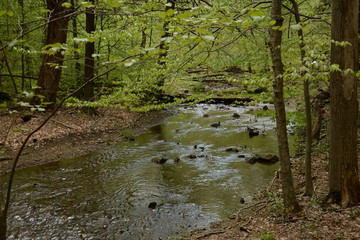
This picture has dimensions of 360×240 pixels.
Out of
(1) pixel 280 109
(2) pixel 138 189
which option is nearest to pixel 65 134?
(2) pixel 138 189

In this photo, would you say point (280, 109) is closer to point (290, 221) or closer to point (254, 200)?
point (290, 221)

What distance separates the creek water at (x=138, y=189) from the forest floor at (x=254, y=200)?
59cm

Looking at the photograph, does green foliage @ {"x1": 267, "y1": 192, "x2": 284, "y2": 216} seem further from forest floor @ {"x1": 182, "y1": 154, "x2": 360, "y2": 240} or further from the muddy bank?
the muddy bank

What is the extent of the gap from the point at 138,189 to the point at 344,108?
20.7 ft

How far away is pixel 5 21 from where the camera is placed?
47.9ft

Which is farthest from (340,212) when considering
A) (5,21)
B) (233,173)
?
(5,21)

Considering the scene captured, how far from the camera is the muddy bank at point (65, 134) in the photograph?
37.4ft

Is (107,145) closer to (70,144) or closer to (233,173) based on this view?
(70,144)

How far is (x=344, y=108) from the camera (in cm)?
523

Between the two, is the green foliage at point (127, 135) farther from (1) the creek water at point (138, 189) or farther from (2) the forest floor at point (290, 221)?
(2) the forest floor at point (290, 221)

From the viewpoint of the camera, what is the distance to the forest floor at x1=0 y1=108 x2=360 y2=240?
16.4 ft

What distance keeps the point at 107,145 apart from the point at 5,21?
28.6 feet

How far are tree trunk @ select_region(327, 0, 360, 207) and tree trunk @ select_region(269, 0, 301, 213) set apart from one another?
857 millimetres

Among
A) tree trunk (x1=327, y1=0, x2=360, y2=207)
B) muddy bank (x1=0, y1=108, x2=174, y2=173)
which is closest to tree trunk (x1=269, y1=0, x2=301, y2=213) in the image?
tree trunk (x1=327, y1=0, x2=360, y2=207)
